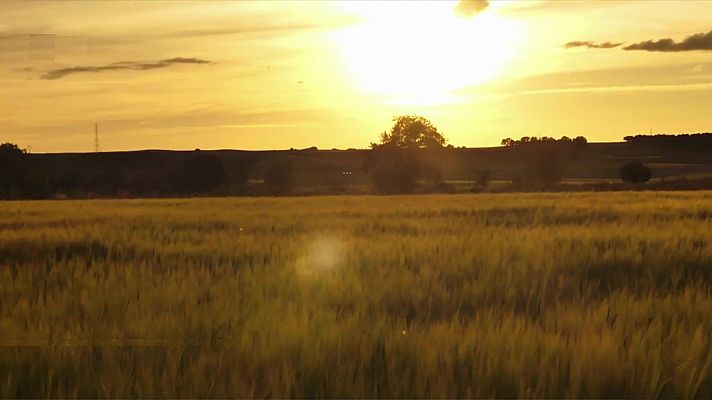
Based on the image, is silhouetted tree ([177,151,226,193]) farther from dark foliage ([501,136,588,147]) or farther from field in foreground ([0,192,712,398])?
field in foreground ([0,192,712,398])

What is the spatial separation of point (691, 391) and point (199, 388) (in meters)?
2.29

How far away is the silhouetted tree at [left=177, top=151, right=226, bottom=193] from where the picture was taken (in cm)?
8094

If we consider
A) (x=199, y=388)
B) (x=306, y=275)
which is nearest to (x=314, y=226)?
(x=306, y=275)

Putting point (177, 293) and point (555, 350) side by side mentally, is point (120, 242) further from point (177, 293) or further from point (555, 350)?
point (555, 350)

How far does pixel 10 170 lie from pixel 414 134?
142ft

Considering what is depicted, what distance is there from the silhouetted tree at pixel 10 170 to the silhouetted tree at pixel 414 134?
126 ft

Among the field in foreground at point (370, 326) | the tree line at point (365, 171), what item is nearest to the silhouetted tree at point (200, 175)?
the tree line at point (365, 171)

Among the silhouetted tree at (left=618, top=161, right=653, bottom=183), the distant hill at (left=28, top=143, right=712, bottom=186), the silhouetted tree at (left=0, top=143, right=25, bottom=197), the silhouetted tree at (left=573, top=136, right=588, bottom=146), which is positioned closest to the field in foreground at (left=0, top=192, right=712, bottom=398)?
the silhouetted tree at (left=0, top=143, right=25, bottom=197)

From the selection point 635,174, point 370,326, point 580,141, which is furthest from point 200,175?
point 370,326

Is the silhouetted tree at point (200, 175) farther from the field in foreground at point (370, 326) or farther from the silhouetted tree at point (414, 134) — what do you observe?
the field in foreground at point (370, 326)

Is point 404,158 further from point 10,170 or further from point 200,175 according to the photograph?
point 10,170

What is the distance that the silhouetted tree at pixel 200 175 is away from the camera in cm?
8094

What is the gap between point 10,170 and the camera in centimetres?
7819

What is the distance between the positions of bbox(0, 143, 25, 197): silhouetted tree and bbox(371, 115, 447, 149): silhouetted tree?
126 feet
